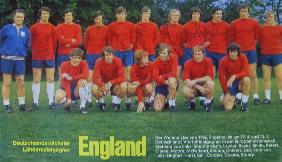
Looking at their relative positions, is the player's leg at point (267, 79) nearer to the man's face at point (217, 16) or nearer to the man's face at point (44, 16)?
the man's face at point (217, 16)

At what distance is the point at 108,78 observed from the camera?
6.89 meters

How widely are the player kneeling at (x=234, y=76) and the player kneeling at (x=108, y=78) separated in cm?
115

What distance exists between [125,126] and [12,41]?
71.5 inches

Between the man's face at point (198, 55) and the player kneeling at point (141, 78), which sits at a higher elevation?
the man's face at point (198, 55)

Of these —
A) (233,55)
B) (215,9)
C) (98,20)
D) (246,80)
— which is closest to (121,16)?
(98,20)

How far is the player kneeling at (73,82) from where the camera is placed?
6.66 metres

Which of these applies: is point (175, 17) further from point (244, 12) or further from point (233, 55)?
point (233, 55)

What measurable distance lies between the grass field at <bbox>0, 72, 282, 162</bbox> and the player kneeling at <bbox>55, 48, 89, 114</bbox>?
168 mm

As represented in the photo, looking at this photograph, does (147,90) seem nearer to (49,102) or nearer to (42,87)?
(49,102)

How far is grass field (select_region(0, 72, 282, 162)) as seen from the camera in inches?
212

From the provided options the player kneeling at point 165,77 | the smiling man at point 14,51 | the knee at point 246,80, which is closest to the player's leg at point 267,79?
the knee at point 246,80

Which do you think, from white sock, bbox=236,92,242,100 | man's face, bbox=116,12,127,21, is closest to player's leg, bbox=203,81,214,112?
white sock, bbox=236,92,242,100

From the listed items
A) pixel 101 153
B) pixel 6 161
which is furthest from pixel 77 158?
pixel 6 161

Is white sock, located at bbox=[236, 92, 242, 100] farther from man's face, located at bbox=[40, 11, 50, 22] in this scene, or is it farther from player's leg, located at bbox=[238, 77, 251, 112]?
man's face, located at bbox=[40, 11, 50, 22]
